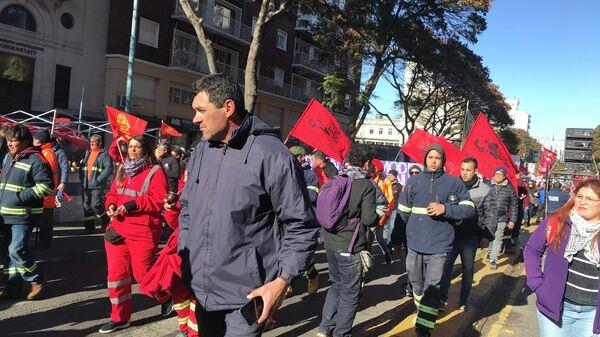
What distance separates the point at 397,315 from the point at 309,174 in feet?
7.08

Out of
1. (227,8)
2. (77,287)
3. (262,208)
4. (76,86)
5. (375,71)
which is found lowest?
(77,287)

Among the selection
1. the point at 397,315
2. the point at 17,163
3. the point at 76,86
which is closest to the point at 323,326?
the point at 397,315

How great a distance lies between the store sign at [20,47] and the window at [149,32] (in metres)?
5.45

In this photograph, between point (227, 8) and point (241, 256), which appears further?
point (227, 8)

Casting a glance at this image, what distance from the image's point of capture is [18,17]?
21.5 metres

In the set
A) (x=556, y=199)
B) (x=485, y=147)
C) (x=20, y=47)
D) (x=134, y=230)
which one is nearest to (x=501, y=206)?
(x=485, y=147)

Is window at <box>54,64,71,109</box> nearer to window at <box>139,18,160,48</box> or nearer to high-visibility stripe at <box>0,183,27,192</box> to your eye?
window at <box>139,18,160,48</box>

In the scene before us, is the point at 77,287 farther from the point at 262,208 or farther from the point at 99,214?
the point at 262,208

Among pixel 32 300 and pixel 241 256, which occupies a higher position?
pixel 241 256

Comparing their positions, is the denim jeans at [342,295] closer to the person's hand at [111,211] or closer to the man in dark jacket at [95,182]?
the person's hand at [111,211]

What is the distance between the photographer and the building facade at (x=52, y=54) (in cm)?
2130

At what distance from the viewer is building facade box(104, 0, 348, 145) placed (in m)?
25.0

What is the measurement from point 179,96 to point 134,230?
2534 centimetres

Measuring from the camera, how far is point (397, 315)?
18.1 ft
